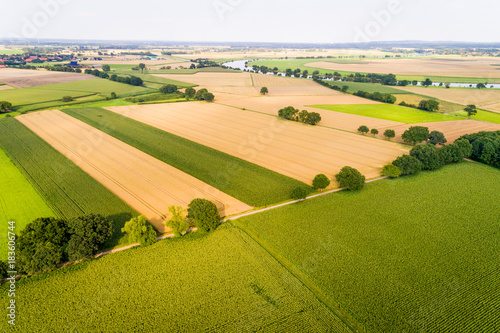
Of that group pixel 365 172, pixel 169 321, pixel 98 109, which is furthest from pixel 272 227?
pixel 98 109

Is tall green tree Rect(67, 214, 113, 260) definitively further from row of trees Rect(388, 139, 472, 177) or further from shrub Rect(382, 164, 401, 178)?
row of trees Rect(388, 139, 472, 177)

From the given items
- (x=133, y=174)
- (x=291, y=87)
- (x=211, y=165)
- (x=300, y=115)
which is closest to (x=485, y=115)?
(x=300, y=115)

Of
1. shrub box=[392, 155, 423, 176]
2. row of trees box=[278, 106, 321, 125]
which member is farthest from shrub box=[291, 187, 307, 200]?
row of trees box=[278, 106, 321, 125]

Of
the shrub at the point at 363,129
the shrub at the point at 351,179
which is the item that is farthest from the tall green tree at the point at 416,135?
the shrub at the point at 351,179

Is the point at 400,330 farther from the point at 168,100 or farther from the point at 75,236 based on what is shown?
the point at 168,100

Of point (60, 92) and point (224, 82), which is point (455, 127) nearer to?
point (224, 82)
